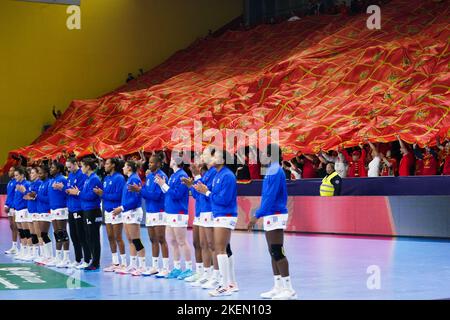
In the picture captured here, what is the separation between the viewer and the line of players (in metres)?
10.0

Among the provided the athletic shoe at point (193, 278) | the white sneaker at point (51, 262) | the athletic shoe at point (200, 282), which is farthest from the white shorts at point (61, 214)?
the athletic shoe at point (200, 282)

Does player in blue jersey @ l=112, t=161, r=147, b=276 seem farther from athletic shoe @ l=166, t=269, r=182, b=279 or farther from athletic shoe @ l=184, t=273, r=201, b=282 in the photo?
athletic shoe @ l=184, t=273, r=201, b=282

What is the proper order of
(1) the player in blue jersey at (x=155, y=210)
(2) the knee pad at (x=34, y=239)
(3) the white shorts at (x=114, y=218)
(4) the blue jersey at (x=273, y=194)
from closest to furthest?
(4) the blue jersey at (x=273, y=194)
(1) the player in blue jersey at (x=155, y=210)
(3) the white shorts at (x=114, y=218)
(2) the knee pad at (x=34, y=239)

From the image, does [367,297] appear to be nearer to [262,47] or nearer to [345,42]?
[345,42]

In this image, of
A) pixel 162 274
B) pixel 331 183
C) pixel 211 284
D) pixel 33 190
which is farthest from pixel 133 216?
pixel 331 183

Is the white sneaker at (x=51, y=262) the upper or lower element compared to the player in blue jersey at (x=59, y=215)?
lower

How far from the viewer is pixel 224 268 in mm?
10438

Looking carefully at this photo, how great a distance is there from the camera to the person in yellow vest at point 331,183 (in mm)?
20422

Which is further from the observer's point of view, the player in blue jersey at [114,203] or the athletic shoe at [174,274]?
the player in blue jersey at [114,203]

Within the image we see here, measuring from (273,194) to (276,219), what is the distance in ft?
1.02

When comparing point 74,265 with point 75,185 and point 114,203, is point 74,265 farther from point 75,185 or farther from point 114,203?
point 114,203

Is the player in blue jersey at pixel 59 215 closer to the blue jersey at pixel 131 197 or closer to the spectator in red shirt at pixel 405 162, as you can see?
the blue jersey at pixel 131 197

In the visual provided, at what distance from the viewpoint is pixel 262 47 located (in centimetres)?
3506

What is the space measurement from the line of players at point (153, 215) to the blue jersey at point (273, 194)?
0.04 ft
